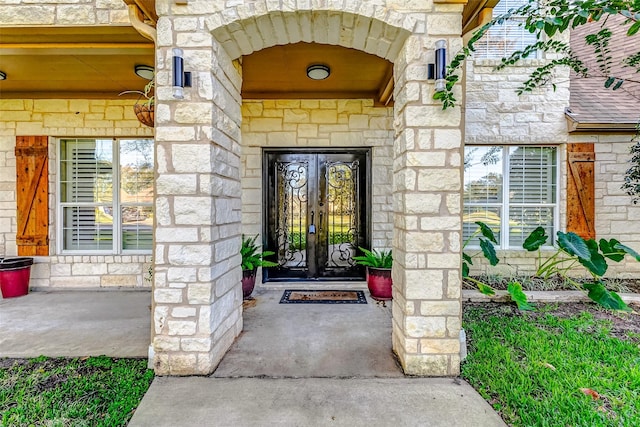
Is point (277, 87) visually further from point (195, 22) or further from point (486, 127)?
point (486, 127)

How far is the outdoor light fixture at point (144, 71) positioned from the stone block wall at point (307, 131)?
1178 millimetres

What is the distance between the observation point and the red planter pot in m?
4.02

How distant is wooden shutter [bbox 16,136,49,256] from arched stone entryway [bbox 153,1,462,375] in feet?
10.9

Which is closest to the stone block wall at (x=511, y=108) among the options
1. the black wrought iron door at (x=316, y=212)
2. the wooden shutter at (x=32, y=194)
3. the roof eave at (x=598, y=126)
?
the roof eave at (x=598, y=126)

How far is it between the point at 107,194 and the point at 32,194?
869mm

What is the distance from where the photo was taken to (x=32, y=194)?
4297 millimetres

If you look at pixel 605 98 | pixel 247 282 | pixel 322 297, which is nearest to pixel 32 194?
pixel 247 282

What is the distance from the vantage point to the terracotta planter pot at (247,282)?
3855mm

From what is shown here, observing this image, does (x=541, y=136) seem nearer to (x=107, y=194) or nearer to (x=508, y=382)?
(x=508, y=382)

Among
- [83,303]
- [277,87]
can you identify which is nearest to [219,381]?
[83,303]

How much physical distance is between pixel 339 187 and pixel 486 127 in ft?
7.17

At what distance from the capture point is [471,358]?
241 centimetres

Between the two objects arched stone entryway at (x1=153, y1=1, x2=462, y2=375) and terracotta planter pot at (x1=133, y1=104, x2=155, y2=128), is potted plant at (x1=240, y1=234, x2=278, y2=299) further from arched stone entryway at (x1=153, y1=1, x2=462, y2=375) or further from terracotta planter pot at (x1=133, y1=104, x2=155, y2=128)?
terracotta planter pot at (x1=133, y1=104, x2=155, y2=128)

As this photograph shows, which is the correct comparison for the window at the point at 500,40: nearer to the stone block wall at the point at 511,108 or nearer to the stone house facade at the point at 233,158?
the stone block wall at the point at 511,108
